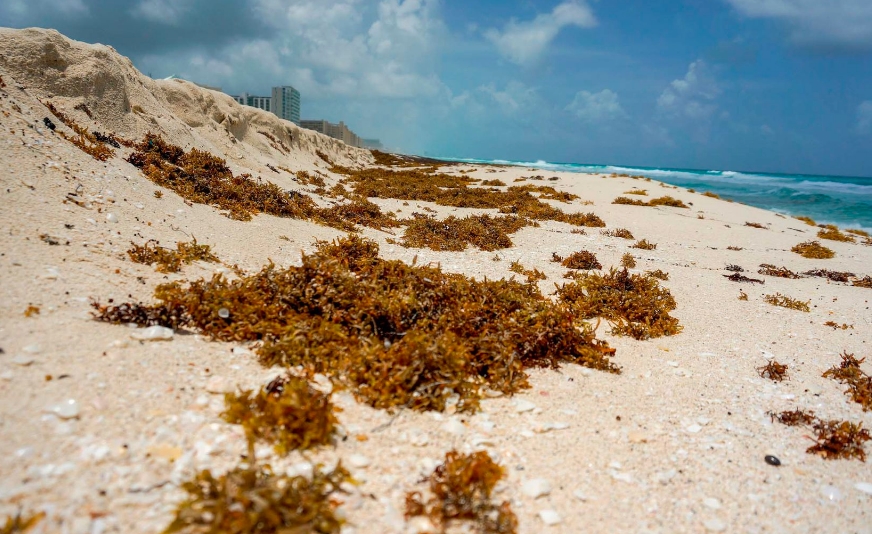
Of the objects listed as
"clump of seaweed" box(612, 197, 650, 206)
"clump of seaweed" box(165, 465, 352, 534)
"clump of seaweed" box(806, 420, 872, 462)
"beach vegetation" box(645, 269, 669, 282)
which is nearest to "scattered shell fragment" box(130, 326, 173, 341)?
"clump of seaweed" box(165, 465, 352, 534)

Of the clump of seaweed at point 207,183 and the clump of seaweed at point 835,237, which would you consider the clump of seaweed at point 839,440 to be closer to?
the clump of seaweed at point 207,183

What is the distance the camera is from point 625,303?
5.61 m

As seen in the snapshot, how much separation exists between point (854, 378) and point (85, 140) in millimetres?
10358

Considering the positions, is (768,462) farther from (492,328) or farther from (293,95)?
(293,95)

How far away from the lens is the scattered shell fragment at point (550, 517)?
2.27 meters

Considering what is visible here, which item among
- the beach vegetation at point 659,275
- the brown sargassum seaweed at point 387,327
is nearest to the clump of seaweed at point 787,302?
the beach vegetation at point 659,275

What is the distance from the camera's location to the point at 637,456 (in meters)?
2.89

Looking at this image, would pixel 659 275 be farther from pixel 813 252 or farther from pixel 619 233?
pixel 813 252

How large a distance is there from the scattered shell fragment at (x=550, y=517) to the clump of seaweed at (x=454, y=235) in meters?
6.31

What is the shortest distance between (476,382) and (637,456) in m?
1.20

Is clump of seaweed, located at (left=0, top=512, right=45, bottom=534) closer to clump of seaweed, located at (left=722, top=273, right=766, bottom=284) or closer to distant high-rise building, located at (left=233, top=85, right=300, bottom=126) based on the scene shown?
clump of seaweed, located at (left=722, top=273, right=766, bottom=284)

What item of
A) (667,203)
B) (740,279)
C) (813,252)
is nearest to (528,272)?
(740,279)

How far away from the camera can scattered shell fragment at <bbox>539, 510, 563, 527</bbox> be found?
2270mm

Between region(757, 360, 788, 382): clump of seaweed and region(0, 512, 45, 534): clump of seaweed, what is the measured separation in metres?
5.16
